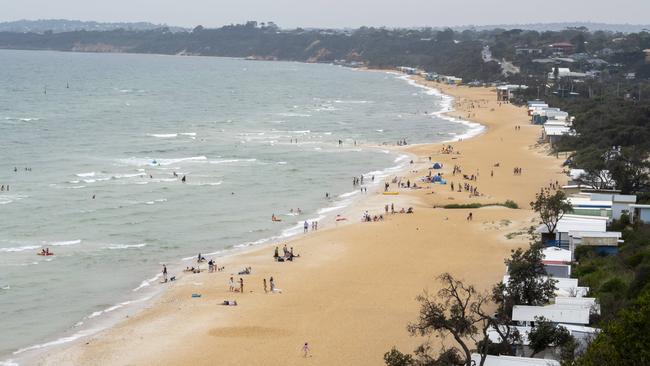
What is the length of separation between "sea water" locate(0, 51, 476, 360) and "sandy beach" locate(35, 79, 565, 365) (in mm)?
1814

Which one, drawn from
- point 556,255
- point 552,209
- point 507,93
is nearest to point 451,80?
point 507,93

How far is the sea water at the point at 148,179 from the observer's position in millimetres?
29875

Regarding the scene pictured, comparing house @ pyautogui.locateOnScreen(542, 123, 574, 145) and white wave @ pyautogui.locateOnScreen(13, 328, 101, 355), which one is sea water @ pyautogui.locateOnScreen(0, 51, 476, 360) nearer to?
white wave @ pyautogui.locateOnScreen(13, 328, 101, 355)

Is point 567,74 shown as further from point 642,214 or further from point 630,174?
point 642,214

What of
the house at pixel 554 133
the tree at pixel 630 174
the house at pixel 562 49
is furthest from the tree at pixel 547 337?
the house at pixel 562 49

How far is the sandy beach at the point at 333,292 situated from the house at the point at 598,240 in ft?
9.07

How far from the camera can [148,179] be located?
4962 centimetres

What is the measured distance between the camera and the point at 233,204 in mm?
43719

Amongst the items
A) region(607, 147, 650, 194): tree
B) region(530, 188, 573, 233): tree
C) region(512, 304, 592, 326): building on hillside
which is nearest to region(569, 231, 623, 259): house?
region(530, 188, 573, 233): tree

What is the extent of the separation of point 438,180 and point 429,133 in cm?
2533

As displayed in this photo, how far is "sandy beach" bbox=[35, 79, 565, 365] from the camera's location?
76.4 feet

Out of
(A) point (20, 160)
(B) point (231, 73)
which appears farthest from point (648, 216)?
(B) point (231, 73)

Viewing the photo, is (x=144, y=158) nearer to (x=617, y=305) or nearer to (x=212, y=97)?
(x=617, y=305)

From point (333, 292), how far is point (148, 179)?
23.8 meters
